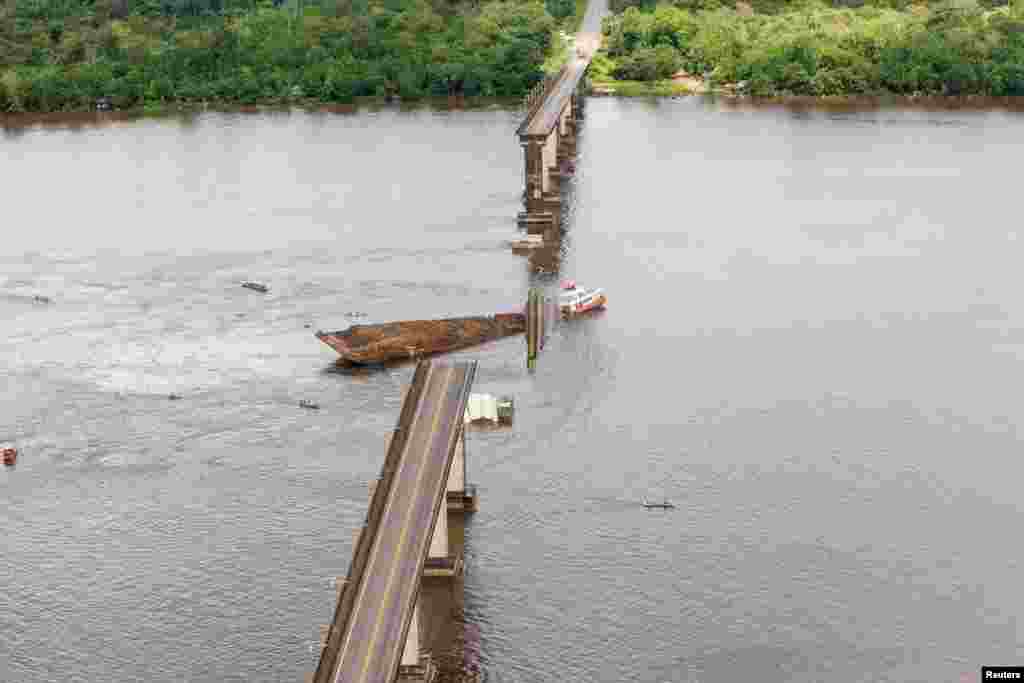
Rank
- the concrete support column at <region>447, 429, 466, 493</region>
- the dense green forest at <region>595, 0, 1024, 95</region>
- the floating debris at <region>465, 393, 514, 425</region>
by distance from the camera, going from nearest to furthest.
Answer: the concrete support column at <region>447, 429, 466, 493</region> < the floating debris at <region>465, 393, 514, 425</region> < the dense green forest at <region>595, 0, 1024, 95</region>

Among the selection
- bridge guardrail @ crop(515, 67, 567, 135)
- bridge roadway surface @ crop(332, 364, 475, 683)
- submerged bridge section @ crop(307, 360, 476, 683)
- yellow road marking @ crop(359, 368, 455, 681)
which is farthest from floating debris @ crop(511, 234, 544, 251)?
yellow road marking @ crop(359, 368, 455, 681)

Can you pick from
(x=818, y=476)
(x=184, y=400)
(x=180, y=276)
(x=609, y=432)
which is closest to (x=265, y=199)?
(x=180, y=276)

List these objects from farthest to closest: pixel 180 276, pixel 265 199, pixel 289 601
Result: pixel 265 199 < pixel 180 276 < pixel 289 601

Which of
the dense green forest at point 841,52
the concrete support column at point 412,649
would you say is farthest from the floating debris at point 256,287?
the dense green forest at point 841,52

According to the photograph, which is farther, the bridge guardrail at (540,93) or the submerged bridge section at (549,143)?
the bridge guardrail at (540,93)

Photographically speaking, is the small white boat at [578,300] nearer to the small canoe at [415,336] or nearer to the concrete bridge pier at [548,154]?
the small canoe at [415,336]

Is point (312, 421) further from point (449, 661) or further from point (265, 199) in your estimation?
point (265, 199)

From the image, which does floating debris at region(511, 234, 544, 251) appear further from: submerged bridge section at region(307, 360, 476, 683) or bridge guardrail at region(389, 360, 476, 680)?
bridge guardrail at region(389, 360, 476, 680)
